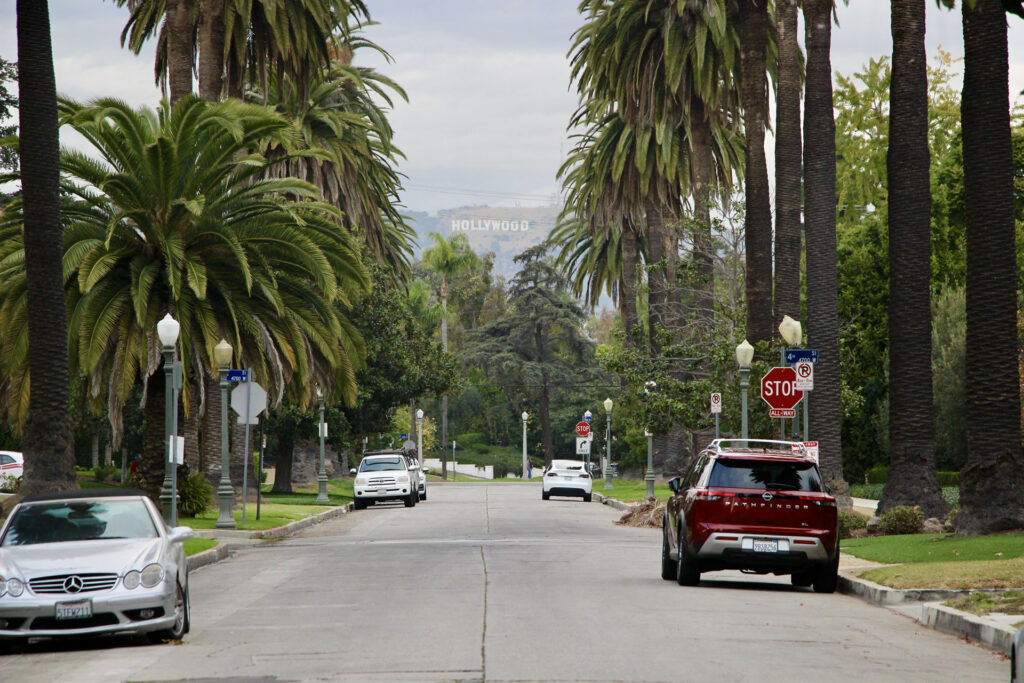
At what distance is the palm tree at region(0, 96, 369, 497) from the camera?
1097 inches

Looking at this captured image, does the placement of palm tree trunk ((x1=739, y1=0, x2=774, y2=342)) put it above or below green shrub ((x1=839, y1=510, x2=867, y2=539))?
above

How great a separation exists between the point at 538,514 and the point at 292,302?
12541mm

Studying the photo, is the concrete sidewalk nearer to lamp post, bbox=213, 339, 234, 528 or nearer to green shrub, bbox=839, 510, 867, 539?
green shrub, bbox=839, 510, 867, 539

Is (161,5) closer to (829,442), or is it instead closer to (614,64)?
(614,64)

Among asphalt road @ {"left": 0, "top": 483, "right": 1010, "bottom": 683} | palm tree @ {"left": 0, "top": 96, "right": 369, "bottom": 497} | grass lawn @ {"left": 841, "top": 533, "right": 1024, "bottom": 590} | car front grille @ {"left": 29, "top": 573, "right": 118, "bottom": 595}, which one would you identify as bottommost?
asphalt road @ {"left": 0, "top": 483, "right": 1010, "bottom": 683}

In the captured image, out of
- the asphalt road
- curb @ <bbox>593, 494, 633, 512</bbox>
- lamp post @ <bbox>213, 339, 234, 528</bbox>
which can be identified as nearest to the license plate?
the asphalt road

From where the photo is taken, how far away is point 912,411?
2522cm

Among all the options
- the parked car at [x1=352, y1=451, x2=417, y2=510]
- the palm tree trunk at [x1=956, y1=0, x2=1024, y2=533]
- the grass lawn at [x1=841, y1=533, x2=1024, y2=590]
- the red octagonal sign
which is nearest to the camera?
the grass lawn at [x1=841, y1=533, x2=1024, y2=590]

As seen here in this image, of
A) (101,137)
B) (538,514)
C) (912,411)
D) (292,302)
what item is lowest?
(538,514)

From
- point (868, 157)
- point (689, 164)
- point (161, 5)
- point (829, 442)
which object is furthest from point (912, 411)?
point (868, 157)

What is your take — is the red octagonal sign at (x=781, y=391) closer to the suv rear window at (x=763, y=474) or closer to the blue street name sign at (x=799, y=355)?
the blue street name sign at (x=799, y=355)

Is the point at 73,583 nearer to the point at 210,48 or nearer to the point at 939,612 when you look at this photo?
the point at 939,612

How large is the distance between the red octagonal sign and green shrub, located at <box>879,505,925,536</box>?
2955 millimetres

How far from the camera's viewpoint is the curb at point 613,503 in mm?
44750
